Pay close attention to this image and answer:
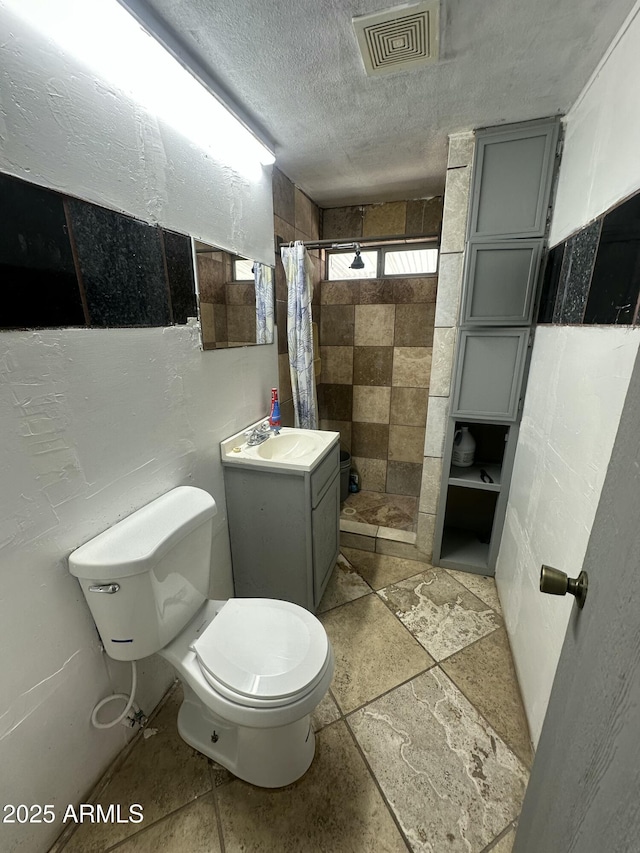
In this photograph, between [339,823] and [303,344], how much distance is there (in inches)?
74.7

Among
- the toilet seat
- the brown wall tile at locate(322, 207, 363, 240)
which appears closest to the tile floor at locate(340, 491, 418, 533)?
the toilet seat

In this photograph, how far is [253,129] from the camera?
1456 mm

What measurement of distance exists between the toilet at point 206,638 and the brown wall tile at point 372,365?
1.73 meters

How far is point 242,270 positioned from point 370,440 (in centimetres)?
163

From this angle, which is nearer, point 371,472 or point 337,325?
point 337,325

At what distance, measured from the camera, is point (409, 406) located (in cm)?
262

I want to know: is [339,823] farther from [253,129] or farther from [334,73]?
[253,129]

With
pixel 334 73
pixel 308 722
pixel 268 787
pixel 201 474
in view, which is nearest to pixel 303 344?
pixel 201 474

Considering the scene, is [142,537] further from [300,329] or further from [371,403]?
[371,403]

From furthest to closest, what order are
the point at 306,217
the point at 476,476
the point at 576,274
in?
the point at 306,217, the point at 476,476, the point at 576,274

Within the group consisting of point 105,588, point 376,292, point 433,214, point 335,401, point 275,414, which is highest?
point 433,214

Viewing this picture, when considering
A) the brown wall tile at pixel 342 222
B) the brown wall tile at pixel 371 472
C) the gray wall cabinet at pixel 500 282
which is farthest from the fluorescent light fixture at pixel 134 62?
the brown wall tile at pixel 371 472

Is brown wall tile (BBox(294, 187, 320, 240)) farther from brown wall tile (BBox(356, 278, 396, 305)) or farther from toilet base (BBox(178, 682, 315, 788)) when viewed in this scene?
toilet base (BBox(178, 682, 315, 788))

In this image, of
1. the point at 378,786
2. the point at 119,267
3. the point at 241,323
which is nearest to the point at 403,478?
the point at 241,323
